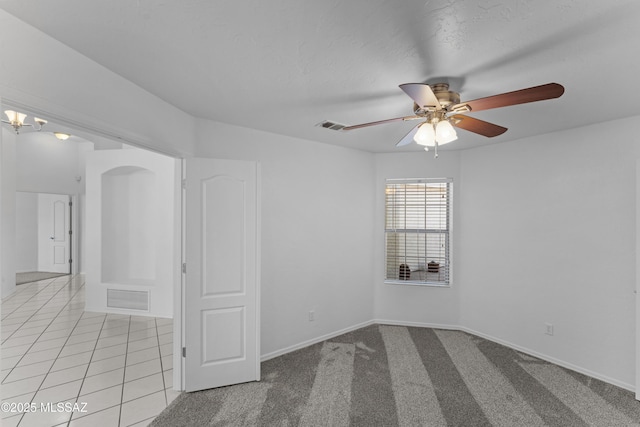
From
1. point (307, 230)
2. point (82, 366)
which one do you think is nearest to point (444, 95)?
point (307, 230)

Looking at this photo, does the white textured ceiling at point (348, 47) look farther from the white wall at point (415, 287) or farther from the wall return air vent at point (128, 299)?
the wall return air vent at point (128, 299)

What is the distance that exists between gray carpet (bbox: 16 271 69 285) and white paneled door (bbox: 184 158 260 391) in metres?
6.49

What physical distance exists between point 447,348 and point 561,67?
3070 millimetres

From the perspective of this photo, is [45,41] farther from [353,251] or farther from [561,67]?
[353,251]

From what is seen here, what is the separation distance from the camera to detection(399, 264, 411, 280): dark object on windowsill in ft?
15.0

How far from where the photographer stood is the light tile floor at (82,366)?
8.11ft

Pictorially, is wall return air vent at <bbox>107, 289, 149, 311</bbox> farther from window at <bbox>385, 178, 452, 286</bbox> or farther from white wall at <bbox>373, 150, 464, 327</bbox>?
window at <bbox>385, 178, 452, 286</bbox>

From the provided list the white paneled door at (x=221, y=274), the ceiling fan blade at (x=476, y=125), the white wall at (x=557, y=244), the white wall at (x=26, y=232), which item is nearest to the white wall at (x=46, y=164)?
the white wall at (x=26, y=232)

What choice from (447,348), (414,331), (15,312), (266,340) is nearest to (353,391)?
(266,340)

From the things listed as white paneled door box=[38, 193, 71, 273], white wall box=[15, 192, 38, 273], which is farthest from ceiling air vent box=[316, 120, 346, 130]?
A: white wall box=[15, 192, 38, 273]

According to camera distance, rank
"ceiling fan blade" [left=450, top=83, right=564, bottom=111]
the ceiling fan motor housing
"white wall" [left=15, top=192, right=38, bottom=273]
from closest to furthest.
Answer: "ceiling fan blade" [left=450, top=83, right=564, bottom=111] → the ceiling fan motor housing → "white wall" [left=15, top=192, right=38, bottom=273]

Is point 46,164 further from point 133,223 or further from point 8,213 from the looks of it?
point 133,223

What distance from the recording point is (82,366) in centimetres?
320

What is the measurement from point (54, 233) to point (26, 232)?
1.87ft
